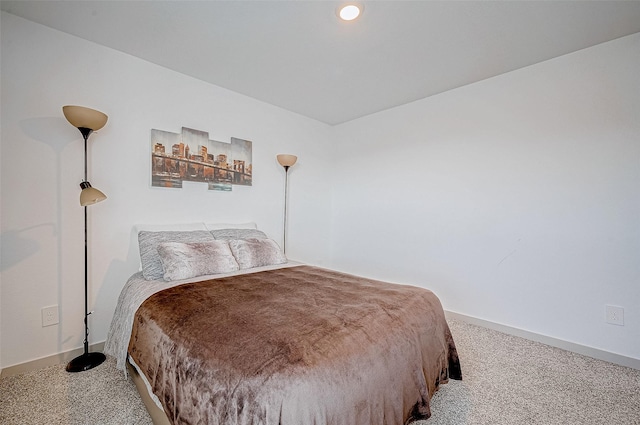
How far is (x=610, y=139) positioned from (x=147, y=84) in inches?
159

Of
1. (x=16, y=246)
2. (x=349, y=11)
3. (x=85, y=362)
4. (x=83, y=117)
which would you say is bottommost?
(x=85, y=362)

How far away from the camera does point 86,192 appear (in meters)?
1.92

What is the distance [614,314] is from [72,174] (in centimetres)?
448

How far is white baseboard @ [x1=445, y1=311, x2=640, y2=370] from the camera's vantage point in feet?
6.90

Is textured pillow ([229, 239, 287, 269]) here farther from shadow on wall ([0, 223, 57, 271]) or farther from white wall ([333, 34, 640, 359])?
white wall ([333, 34, 640, 359])

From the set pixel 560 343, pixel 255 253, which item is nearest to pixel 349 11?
pixel 255 253

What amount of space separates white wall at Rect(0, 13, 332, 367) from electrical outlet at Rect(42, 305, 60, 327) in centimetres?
3

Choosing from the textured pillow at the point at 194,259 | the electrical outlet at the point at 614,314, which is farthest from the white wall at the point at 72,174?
the electrical outlet at the point at 614,314

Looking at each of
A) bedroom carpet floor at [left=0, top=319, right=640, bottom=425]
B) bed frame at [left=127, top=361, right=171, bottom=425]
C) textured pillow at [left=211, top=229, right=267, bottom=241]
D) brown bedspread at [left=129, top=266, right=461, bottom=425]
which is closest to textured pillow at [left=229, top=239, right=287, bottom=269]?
textured pillow at [left=211, top=229, right=267, bottom=241]

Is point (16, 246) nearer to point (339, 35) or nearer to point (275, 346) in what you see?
point (275, 346)

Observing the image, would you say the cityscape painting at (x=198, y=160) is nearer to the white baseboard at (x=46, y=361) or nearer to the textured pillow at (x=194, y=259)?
the textured pillow at (x=194, y=259)

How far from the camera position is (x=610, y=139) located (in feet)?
7.20

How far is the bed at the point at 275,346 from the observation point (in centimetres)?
95

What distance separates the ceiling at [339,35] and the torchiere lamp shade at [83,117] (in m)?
0.69
